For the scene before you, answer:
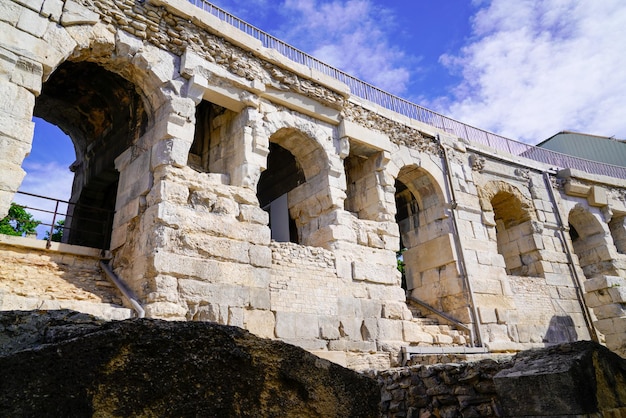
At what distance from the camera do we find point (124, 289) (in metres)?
6.26

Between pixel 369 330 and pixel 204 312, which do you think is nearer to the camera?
pixel 204 312

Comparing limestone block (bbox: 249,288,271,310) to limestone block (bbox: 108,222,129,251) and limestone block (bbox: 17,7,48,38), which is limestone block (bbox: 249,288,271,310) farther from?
limestone block (bbox: 17,7,48,38)

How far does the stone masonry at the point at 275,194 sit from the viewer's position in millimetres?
6336

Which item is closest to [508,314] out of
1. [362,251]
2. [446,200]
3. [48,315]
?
[446,200]

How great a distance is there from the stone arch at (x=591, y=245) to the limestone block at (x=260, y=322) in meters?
11.5

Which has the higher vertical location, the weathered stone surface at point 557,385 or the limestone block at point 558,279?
the limestone block at point 558,279

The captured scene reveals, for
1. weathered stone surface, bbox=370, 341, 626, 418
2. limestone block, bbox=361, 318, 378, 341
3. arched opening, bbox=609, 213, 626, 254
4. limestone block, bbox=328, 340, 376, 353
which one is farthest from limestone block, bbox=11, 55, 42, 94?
arched opening, bbox=609, 213, 626, 254

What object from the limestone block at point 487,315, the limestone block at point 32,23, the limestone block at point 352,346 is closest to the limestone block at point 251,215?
the limestone block at point 352,346

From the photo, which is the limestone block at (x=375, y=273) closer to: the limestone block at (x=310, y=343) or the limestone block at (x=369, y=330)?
the limestone block at (x=369, y=330)

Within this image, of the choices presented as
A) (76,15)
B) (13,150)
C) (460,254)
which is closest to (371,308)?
(460,254)

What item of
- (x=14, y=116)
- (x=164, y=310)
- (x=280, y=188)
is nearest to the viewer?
(x=14, y=116)

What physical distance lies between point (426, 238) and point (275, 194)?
3.94 metres

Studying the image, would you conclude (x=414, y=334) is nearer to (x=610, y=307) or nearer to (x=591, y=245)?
(x=610, y=307)

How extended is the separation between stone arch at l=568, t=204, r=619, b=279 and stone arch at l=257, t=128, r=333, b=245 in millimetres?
9502
